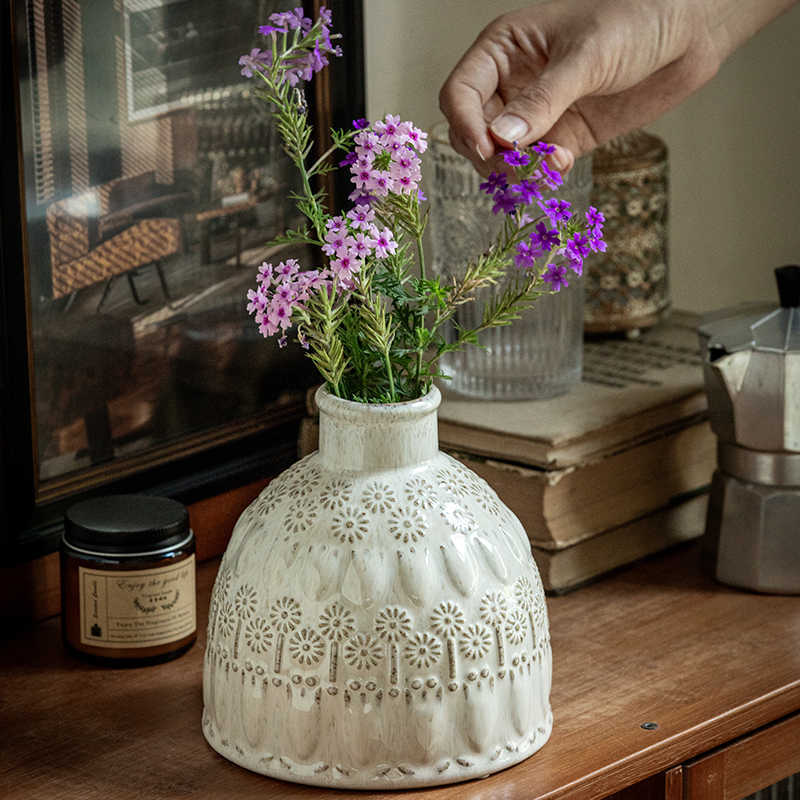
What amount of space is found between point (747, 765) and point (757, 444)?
0.26m

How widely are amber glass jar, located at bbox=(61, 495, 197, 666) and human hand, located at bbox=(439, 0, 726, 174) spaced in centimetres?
34

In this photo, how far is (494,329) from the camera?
1270mm

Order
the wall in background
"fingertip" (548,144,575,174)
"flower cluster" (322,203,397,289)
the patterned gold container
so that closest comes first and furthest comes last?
"flower cluster" (322,203,397,289) < "fingertip" (548,144,575,174) < the patterned gold container < the wall in background

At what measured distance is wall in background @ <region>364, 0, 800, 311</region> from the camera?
5.41 ft

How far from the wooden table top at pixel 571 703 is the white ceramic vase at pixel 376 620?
28 millimetres

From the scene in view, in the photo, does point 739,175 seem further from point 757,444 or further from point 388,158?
point 388,158

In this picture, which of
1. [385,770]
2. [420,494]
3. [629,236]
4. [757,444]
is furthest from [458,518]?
[629,236]

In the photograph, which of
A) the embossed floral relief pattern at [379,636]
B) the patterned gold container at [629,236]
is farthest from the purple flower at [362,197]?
the patterned gold container at [629,236]

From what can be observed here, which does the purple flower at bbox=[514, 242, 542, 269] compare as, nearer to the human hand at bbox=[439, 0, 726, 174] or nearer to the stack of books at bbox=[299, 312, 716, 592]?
the human hand at bbox=[439, 0, 726, 174]

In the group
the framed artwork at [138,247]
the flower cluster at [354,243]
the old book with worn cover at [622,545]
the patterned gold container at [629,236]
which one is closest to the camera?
the flower cluster at [354,243]

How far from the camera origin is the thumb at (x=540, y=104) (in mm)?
1006

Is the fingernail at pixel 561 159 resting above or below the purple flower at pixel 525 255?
above

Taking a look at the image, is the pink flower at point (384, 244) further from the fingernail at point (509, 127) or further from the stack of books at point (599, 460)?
the stack of books at point (599, 460)

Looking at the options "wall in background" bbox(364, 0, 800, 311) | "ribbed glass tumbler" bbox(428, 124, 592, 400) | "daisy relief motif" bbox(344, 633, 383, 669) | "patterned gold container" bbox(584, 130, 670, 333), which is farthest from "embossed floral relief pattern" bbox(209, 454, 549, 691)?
"wall in background" bbox(364, 0, 800, 311)
